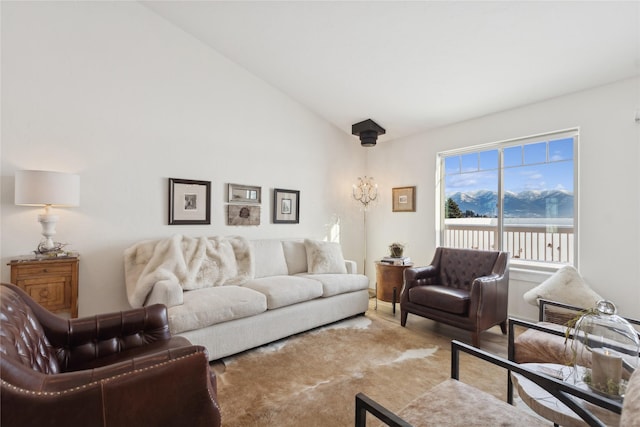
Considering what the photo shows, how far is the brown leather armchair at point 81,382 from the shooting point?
962mm

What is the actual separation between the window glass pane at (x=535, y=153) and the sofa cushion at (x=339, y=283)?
95.3 inches

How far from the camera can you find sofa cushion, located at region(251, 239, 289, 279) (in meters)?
3.59

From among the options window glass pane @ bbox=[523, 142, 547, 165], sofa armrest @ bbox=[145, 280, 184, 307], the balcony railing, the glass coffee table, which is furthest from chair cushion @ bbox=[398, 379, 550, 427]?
window glass pane @ bbox=[523, 142, 547, 165]

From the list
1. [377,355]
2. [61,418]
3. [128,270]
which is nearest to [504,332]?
[377,355]

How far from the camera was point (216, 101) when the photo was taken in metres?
3.63

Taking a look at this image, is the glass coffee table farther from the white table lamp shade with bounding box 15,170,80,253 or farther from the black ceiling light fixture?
the black ceiling light fixture

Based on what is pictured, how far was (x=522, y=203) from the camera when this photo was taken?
364 cm

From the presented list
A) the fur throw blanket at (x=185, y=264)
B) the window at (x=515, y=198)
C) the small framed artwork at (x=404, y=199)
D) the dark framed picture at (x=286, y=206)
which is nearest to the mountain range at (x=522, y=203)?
the window at (x=515, y=198)

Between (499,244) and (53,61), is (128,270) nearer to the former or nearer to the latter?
(53,61)

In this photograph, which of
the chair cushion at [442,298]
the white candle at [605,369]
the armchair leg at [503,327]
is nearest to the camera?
the white candle at [605,369]

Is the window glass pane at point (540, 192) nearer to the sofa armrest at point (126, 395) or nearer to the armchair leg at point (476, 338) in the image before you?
the armchair leg at point (476, 338)

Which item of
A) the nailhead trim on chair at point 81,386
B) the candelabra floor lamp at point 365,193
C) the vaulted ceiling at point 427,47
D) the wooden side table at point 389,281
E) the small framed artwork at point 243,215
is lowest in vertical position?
the wooden side table at point 389,281

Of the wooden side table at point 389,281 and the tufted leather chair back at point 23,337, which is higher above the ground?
the tufted leather chair back at point 23,337

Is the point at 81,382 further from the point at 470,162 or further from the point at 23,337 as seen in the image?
the point at 470,162
